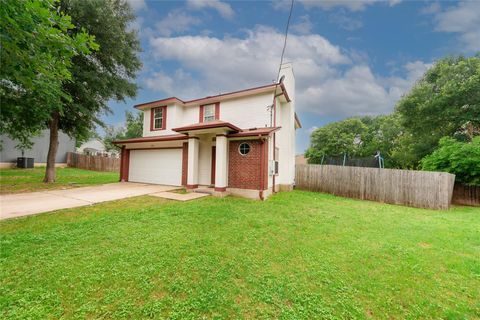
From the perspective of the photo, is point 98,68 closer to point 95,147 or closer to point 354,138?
point 354,138

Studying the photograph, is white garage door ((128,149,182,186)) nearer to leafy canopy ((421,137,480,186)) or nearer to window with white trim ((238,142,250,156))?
window with white trim ((238,142,250,156))

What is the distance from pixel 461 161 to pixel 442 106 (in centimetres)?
832

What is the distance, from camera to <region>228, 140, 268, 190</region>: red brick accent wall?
8.20 m

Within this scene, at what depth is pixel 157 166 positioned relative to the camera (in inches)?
458

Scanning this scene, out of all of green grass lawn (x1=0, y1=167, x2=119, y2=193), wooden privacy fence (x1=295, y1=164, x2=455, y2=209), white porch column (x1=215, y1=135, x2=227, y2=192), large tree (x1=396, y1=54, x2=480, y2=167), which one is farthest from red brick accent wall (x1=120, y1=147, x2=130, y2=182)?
large tree (x1=396, y1=54, x2=480, y2=167)

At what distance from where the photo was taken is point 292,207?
7.11 metres

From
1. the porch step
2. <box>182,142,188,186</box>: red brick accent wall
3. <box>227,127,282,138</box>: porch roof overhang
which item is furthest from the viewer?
<box>182,142,188,186</box>: red brick accent wall

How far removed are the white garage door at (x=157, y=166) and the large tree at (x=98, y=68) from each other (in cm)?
347

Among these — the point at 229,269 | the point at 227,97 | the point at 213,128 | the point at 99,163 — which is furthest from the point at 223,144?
the point at 99,163

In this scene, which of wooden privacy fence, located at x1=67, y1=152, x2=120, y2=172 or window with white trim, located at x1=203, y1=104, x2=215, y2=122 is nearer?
window with white trim, located at x1=203, y1=104, x2=215, y2=122

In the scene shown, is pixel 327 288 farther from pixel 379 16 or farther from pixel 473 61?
pixel 473 61

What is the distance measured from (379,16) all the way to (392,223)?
860 cm

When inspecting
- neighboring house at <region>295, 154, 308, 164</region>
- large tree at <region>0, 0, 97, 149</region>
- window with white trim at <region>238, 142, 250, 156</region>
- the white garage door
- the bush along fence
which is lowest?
the bush along fence

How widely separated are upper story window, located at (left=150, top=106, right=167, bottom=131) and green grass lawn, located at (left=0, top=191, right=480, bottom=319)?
26.4ft
